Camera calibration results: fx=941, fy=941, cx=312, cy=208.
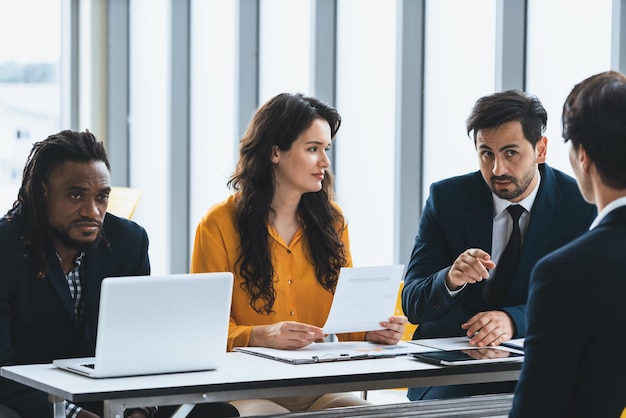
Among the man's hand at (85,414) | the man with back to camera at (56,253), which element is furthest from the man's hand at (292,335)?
the man's hand at (85,414)

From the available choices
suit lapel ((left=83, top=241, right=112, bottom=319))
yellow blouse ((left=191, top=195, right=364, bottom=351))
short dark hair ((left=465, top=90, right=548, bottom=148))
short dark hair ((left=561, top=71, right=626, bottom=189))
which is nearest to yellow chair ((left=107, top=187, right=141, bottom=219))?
yellow blouse ((left=191, top=195, right=364, bottom=351))

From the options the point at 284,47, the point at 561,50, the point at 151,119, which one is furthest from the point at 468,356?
the point at 151,119

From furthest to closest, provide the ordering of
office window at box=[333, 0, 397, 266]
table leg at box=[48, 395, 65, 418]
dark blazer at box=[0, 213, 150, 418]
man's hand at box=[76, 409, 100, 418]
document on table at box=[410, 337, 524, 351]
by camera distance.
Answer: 1. office window at box=[333, 0, 397, 266]
2. document on table at box=[410, 337, 524, 351]
3. dark blazer at box=[0, 213, 150, 418]
4. man's hand at box=[76, 409, 100, 418]
5. table leg at box=[48, 395, 65, 418]

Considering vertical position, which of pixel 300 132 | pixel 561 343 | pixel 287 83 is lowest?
pixel 561 343

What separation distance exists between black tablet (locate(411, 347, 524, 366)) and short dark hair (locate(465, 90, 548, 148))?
78 centimetres

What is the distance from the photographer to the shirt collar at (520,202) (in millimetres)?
3260

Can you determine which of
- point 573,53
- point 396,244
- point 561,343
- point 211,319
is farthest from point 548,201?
point 396,244

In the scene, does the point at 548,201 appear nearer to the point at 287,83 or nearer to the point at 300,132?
the point at 300,132

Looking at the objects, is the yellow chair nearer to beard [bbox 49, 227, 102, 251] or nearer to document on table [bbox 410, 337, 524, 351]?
beard [bbox 49, 227, 102, 251]

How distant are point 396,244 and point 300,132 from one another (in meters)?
2.57

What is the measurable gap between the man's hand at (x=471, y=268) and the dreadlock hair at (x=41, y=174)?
45.8 inches

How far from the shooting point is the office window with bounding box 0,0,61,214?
23.1 feet

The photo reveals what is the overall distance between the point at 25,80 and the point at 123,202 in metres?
2.25

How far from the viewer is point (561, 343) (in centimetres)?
165
